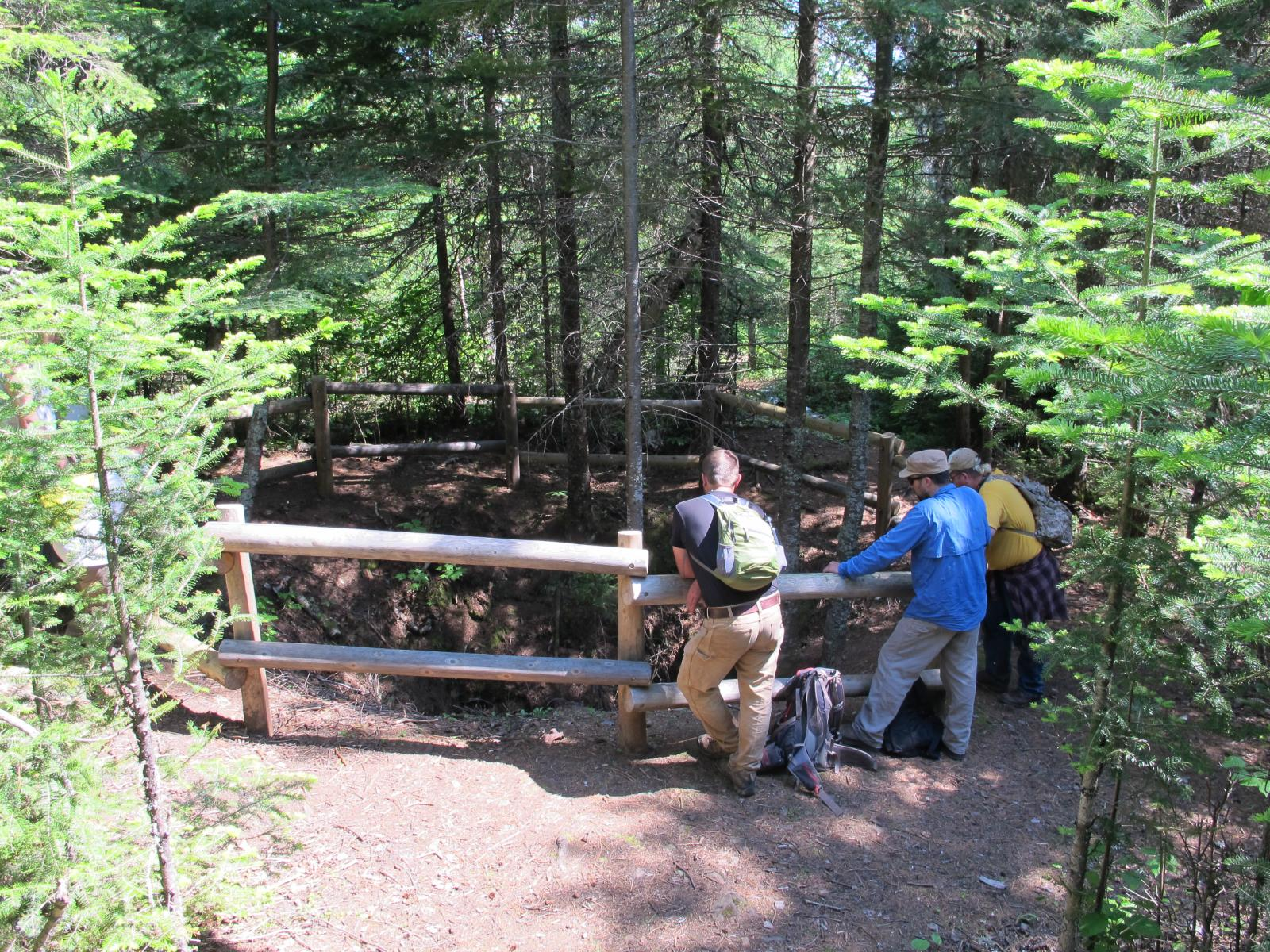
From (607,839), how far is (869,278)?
5.50 metres

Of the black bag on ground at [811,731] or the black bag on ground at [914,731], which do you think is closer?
the black bag on ground at [811,731]

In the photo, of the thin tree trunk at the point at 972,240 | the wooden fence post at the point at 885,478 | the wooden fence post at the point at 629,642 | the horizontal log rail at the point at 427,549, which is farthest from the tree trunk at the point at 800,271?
the horizontal log rail at the point at 427,549

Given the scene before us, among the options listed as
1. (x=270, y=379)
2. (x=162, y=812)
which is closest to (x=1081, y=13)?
(x=270, y=379)

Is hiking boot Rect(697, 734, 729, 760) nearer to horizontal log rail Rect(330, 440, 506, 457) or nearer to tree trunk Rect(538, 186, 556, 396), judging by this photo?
tree trunk Rect(538, 186, 556, 396)

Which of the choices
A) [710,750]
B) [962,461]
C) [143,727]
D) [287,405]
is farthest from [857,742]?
[287,405]

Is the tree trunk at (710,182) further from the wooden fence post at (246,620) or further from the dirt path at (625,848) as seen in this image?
the wooden fence post at (246,620)

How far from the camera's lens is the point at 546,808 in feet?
15.1

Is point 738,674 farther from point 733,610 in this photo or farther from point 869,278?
point 869,278

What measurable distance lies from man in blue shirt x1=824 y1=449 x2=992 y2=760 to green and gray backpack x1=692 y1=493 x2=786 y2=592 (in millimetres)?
889

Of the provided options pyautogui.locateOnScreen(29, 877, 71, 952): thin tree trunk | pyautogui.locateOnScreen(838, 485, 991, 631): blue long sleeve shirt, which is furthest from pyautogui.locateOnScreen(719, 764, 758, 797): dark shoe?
pyautogui.locateOnScreen(29, 877, 71, 952): thin tree trunk

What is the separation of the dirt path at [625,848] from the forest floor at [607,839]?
0.01 metres

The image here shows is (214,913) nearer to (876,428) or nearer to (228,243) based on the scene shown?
(228,243)

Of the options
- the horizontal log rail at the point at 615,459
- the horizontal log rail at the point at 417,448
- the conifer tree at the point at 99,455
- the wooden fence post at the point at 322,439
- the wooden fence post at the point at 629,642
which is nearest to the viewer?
the conifer tree at the point at 99,455

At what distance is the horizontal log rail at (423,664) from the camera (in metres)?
5.08
